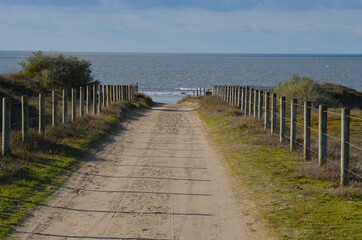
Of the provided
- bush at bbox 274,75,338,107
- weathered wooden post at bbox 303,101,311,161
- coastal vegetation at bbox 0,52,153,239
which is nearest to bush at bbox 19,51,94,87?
coastal vegetation at bbox 0,52,153,239

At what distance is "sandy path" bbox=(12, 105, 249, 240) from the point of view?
6.72 meters

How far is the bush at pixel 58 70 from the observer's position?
33969 millimetres

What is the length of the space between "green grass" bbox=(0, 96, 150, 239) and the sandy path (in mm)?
275

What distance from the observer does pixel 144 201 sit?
27.3 feet

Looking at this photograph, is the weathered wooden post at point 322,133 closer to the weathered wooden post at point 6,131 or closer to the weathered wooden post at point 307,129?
the weathered wooden post at point 307,129

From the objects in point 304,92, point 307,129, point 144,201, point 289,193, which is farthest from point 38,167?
point 304,92

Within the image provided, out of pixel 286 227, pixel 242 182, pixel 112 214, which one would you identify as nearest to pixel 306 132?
pixel 242 182

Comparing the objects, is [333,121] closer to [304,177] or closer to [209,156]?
[209,156]

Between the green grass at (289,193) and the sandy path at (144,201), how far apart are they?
1.64ft

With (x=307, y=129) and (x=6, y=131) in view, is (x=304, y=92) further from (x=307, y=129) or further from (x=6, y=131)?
(x=6, y=131)

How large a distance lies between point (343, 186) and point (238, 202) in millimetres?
2172

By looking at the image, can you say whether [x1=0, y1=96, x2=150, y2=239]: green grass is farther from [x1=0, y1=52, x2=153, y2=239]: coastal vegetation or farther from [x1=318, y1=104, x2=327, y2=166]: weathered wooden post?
[x1=318, y1=104, x2=327, y2=166]: weathered wooden post

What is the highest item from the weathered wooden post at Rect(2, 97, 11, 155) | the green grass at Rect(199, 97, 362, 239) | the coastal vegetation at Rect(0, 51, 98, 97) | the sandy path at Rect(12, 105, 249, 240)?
the coastal vegetation at Rect(0, 51, 98, 97)

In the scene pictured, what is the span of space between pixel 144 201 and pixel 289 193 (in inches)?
104
